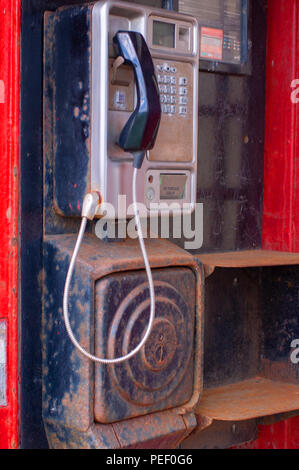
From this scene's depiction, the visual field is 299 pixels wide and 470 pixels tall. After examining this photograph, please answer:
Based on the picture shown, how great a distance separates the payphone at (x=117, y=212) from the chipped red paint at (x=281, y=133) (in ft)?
1.90

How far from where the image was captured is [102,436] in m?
1.66

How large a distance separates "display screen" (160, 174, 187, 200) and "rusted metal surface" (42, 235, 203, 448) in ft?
0.48

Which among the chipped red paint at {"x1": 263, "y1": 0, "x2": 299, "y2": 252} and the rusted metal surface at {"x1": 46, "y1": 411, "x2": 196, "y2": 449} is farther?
the chipped red paint at {"x1": 263, "y1": 0, "x2": 299, "y2": 252}

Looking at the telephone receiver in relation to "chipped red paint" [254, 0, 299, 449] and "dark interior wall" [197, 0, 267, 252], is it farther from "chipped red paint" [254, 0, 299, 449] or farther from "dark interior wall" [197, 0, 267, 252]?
"chipped red paint" [254, 0, 299, 449]

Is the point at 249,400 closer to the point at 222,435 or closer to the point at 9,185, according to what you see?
the point at 222,435

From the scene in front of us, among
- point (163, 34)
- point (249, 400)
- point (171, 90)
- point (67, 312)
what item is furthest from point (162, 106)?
point (249, 400)

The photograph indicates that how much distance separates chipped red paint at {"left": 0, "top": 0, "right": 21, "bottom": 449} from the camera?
171 cm

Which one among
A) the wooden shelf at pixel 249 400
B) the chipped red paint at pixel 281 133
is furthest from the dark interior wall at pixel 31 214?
the chipped red paint at pixel 281 133

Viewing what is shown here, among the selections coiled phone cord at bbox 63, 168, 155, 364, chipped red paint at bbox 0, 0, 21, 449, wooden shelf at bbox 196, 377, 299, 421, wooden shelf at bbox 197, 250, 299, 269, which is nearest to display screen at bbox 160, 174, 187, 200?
coiled phone cord at bbox 63, 168, 155, 364

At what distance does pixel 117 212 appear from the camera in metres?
1.69

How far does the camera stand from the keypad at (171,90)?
1.77 metres

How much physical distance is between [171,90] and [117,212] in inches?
13.9

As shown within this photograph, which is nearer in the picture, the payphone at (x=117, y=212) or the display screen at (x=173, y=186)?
the payphone at (x=117, y=212)

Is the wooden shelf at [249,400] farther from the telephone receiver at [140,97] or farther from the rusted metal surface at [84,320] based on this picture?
the telephone receiver at [140,97]
